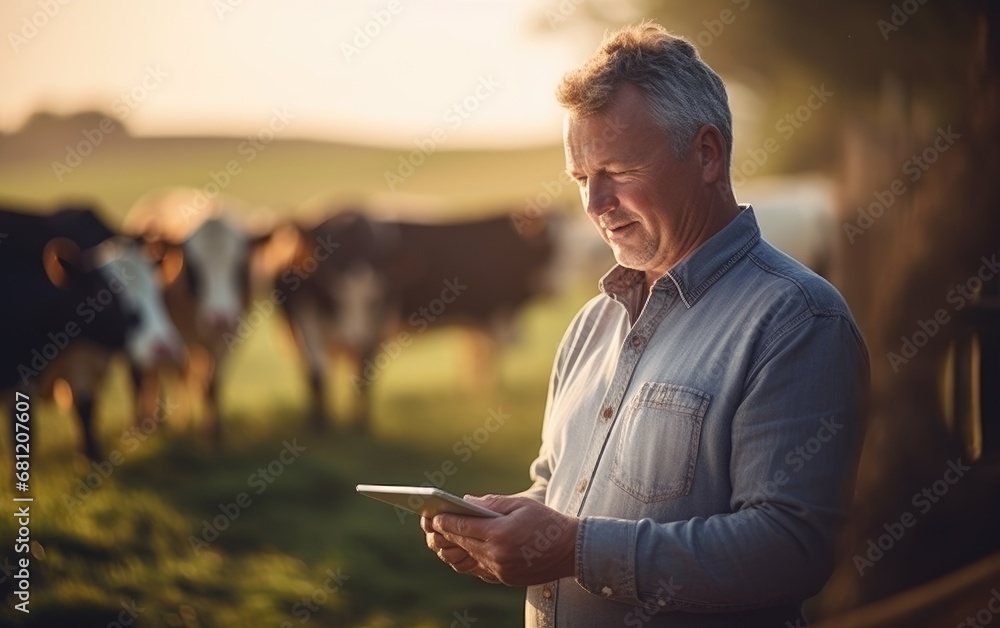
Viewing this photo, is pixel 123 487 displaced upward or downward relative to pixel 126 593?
upward

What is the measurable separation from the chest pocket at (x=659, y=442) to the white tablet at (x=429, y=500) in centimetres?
18

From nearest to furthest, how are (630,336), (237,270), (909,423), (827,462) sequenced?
(827,462) < (630,336) < (909,423) < (237,270)

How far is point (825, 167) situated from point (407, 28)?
1906 millimetres

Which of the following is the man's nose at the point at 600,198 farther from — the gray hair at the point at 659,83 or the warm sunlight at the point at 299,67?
the warm sunlight at the point at 299,67

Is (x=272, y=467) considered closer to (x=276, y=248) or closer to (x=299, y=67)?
(x=276, y=248)

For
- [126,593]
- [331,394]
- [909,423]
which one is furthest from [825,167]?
[126,593]

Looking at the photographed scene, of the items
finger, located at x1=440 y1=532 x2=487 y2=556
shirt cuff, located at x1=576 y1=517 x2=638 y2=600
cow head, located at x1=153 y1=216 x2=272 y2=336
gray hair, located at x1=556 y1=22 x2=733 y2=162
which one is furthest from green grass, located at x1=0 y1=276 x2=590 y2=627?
gray hair, located at x1=556 y1=22 x2=733 y2=162

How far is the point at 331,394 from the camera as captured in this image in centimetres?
358

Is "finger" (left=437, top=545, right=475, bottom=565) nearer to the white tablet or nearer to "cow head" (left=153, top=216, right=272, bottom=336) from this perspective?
the white tablet

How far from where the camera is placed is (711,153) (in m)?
1.29

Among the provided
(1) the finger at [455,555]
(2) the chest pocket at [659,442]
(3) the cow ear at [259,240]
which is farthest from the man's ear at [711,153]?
(3) the cow ear at [259,240]

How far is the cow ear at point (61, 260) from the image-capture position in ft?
10.4

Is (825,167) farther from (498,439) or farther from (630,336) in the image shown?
(630,336)

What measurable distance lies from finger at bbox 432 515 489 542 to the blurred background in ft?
6.01
